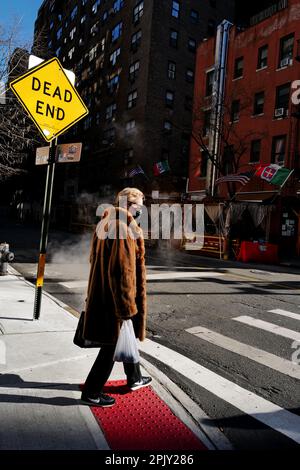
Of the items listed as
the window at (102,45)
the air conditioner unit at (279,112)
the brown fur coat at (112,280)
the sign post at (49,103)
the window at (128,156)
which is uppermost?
the window at (102,45)

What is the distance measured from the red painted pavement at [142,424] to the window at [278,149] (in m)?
23.0

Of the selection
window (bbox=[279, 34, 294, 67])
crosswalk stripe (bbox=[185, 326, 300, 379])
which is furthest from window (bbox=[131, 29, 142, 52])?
crosswalk stripe (bbox=[185, 326, 300, 379])

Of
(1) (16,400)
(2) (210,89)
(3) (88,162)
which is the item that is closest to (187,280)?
(1) (16,400)

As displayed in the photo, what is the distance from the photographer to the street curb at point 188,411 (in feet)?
9.96

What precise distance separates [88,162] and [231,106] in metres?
20.6

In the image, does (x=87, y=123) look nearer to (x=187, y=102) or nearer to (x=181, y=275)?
(x=187, y=102)

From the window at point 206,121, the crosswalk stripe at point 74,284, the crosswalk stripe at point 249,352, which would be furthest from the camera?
the window at point 206,121

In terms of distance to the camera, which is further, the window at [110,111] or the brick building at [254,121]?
the window at [110,111]

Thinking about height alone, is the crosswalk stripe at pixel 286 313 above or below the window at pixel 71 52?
below

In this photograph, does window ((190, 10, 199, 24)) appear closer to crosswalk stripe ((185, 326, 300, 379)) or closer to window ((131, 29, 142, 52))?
window ((131, 29, 142, 52))

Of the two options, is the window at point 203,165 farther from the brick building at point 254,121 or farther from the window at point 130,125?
Result: the window at point 130,125

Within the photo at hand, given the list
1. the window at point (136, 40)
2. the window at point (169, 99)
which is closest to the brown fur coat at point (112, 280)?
the window at point (169, 99)

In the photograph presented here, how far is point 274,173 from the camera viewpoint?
21359mm
